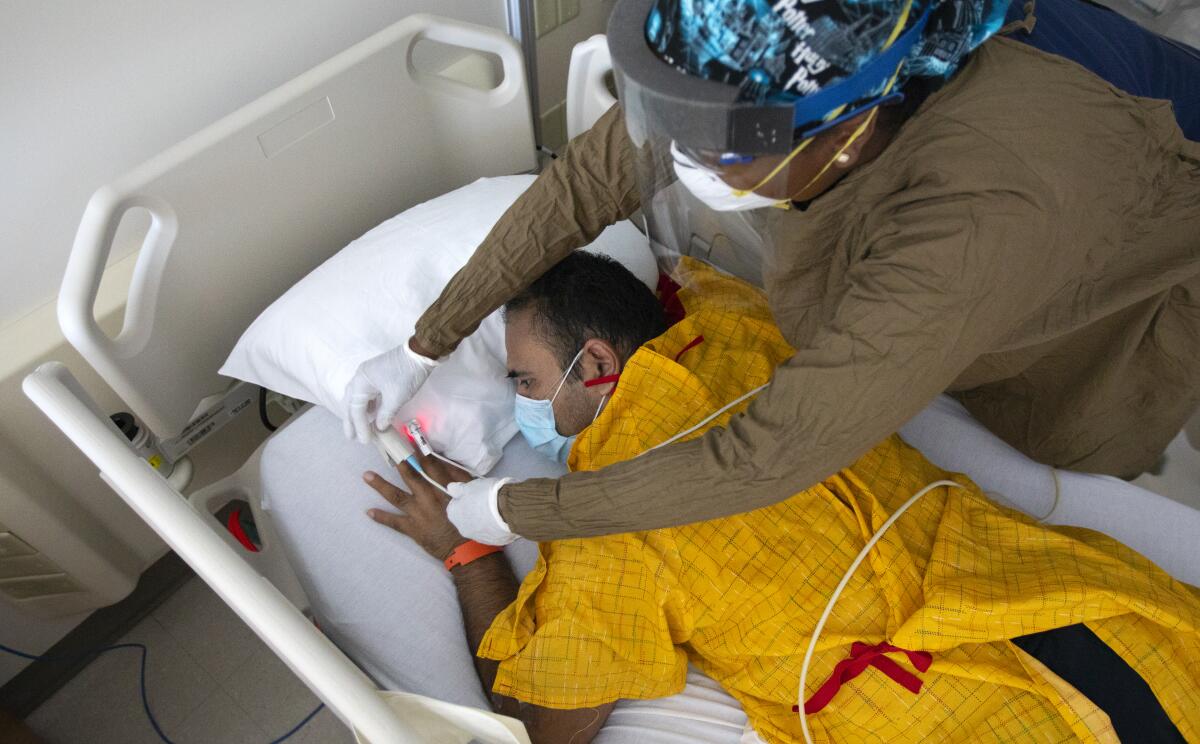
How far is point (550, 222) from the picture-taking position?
1.39 metres

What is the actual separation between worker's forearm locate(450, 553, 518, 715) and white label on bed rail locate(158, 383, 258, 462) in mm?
638

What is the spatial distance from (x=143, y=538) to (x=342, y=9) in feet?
4.54

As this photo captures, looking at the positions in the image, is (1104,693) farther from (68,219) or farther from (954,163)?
(68,219)

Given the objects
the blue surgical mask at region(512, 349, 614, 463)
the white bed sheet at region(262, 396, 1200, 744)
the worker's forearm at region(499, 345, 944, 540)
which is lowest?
the white bed sheet at region(262, 396, 1200, 744)

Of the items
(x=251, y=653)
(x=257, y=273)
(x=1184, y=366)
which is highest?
(x=257, y=273)

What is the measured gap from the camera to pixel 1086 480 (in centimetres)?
164

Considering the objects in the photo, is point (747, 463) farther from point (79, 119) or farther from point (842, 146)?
point (79, 119)

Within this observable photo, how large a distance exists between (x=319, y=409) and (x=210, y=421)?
0.23m

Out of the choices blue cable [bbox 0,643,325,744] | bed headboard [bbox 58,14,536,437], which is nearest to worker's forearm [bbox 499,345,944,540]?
bed headboard [bbox 58,14,536,437]

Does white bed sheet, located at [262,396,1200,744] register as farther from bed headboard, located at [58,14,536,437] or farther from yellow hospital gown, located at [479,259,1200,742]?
bed headboard, located at [58,14,536,437]

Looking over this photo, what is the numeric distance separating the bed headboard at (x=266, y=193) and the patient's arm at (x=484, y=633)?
0.67 meters

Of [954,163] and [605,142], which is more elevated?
[954,163]

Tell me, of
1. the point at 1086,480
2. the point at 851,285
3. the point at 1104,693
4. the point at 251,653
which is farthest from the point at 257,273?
the point at 1086,480

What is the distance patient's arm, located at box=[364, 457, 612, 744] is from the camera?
1.31 metres
